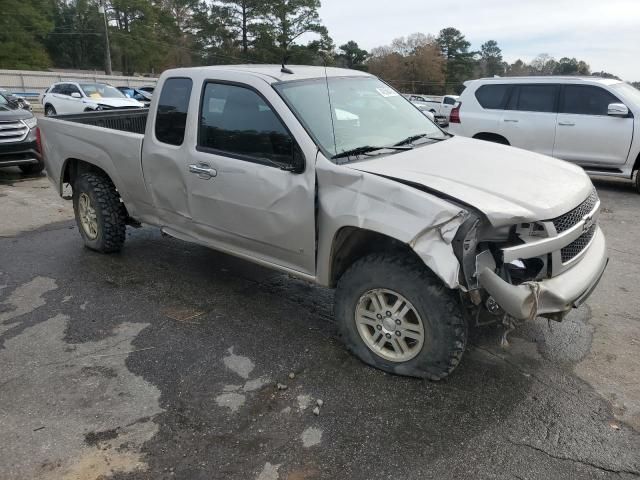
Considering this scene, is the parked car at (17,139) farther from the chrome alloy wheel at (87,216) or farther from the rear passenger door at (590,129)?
the rear passenger door at (590,129)

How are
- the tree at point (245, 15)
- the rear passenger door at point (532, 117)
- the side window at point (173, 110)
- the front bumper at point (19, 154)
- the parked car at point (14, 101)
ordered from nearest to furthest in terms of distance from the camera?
the side window at point (173, 110), the rear passenger door at point (532, 117), the front bumper at point (19, 154), the parked car at point (14, 101), the tree at point (245, 15)

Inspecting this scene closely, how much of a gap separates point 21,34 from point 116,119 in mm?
62878

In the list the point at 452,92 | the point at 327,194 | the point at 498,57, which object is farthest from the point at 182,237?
the point at 498,57

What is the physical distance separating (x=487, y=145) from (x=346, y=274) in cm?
164

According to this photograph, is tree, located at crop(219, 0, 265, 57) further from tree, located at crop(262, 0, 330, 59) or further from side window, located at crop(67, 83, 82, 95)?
side window, located at crop(67, 83, 82, 95)

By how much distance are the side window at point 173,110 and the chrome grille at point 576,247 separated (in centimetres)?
294

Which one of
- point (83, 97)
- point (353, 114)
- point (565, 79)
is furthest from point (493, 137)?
point (83, 97)

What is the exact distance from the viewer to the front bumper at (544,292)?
283 cm

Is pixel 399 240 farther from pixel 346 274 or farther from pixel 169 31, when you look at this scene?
pixel 169 31

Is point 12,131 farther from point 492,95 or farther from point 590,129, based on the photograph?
point 590,129

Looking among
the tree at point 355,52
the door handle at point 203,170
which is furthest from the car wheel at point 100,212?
the tree at point 355,52

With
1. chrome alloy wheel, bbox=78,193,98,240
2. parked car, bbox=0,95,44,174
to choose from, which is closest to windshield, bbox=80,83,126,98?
parked car, bbox=0,95,44,174

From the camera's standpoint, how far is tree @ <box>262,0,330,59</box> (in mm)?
52531

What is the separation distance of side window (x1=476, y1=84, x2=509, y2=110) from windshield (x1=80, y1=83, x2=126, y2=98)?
549 inches
